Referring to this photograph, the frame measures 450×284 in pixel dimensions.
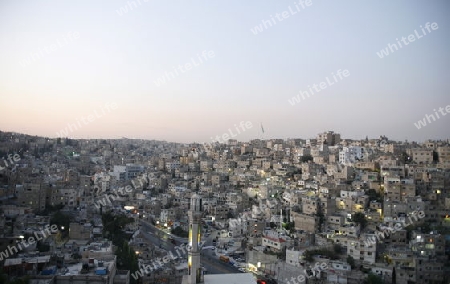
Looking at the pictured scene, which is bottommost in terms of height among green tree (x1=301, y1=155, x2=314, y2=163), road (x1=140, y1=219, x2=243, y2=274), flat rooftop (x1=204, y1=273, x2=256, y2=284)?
road (x1=140, y1=219, x2=243, y2=274)

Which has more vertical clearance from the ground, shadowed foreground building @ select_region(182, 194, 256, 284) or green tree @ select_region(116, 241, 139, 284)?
shadowed foreground building @ select_region(182, 194, 256, 284)

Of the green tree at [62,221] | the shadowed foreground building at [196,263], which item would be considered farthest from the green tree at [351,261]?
the green tree at [62,221]

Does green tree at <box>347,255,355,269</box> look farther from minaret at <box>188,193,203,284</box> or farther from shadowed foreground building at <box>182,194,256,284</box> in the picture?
minaret at <box>188,193,203,284</box>

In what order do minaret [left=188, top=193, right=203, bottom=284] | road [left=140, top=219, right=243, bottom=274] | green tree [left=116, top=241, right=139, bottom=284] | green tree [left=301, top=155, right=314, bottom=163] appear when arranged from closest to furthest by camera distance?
minaret [left=188, top=193, right=203, bottom=284]
green tree [left=116, top=241, right=139, bottom=284]
road [left=140, top=219, right=243, bottom=274]
green tree [left=301, top=155, right=314, bottom=163]

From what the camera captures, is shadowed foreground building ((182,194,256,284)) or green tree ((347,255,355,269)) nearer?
shadowed foreground building ((182,194,256,284))

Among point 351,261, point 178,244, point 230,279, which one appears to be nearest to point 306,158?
point 178,244

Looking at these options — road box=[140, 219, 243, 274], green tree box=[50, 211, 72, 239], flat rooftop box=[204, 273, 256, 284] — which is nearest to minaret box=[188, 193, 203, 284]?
flat rooftop box=[204, 273, 256, 284]

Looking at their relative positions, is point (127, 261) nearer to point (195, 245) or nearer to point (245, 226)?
point (195, 245)

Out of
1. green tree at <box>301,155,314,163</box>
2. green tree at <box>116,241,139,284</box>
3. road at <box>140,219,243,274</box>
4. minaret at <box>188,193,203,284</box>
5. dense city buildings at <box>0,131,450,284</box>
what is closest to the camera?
minaret at <box>188,193,203,284</box>
